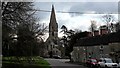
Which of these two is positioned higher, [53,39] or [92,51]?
[53,39]

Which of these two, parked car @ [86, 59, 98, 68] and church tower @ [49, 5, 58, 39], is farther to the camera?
church tower @ [49, 5, 58, 39]

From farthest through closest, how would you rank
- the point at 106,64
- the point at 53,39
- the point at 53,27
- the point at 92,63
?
the point at 53,39 < the point at 53,27 < the point at 92,63 < the point at 106,64

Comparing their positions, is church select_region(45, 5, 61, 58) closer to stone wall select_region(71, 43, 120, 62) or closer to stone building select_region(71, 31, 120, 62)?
stone wall select_region(71, 43, 120, 62)

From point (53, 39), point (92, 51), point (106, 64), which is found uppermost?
point (53, 39)

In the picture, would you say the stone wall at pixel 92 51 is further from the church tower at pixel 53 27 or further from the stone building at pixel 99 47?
the church tower at pixel 53 27

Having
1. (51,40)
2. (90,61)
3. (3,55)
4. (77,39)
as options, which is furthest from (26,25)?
(51,40)

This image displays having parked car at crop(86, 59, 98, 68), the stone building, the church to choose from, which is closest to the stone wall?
the stone building

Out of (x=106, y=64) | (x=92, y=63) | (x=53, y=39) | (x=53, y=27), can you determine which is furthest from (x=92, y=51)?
(x=53, y=39)

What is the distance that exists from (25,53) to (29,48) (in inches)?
29.7

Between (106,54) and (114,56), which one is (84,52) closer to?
(106,54)

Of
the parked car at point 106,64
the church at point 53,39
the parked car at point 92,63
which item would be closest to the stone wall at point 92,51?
the parked car at point 92,63

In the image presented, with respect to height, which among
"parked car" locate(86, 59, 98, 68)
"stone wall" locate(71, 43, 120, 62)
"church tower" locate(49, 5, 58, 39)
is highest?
"church tower" locate(49, 5, 58, 39)

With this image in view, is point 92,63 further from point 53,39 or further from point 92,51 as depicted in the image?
point 53,39

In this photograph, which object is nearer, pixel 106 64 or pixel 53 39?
pixel 106 64
